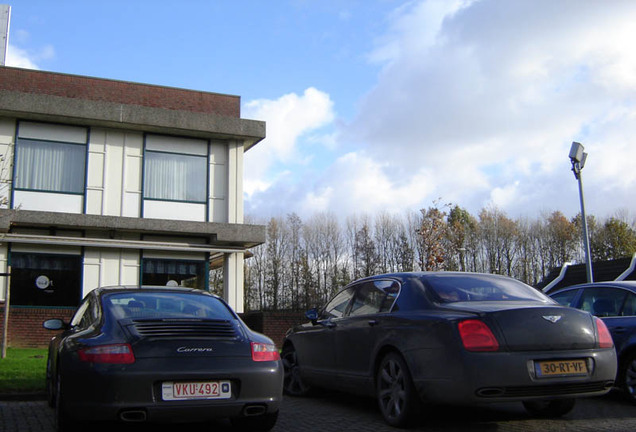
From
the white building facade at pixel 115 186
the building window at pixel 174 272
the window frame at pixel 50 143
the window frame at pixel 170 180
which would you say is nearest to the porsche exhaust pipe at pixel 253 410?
the white building facade at pixel 115 186

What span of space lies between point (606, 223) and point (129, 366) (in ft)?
212

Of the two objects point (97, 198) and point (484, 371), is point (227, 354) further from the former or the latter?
point (97, 198)

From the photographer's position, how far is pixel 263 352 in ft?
18.8

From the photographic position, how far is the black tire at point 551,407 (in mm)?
6879

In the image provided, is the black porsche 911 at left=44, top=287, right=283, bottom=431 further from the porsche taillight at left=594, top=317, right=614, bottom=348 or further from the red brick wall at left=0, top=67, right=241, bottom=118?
the red brick wall at left=0, top=67, right=241, bottom=118

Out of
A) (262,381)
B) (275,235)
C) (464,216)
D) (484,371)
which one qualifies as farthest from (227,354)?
(464,216)

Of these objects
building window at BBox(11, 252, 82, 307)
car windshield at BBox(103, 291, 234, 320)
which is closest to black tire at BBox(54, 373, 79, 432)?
car windshield at BBox(103, 291, 234, 320)

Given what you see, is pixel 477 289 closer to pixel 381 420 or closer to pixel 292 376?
pixel 381 420

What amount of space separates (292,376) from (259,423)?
2729 millimetres

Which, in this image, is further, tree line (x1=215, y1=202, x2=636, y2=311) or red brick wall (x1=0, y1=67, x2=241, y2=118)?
tree line (x1=215, y1=202, x2=636, y2=311)

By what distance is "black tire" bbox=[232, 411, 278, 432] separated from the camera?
6.03 metres

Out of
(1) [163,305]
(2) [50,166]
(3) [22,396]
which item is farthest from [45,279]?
(1) [163,305]

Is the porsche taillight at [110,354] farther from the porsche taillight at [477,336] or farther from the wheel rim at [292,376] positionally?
the wheel rim at [292,376]

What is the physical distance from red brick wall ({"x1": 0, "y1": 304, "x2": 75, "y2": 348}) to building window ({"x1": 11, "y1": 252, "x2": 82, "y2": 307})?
1.21 metres
